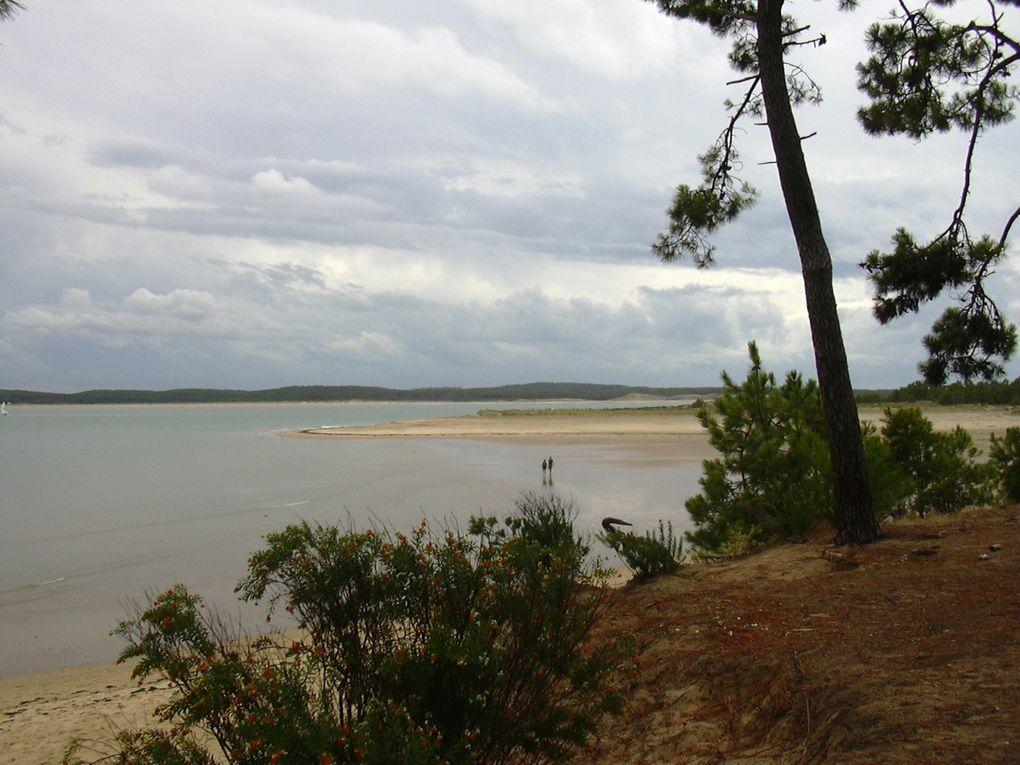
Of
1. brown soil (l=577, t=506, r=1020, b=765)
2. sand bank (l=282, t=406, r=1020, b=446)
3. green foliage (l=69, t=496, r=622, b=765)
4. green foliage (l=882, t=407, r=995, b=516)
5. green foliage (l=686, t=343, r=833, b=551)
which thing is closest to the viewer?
green foliage (l=69, t=496, r=622, b=765)

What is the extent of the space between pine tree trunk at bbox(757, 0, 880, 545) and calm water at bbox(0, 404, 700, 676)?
4192mm

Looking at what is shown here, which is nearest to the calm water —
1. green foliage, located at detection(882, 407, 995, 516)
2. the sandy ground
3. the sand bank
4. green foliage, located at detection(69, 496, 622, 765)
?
the sandy ground

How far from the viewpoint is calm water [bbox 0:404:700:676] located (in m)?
10.6

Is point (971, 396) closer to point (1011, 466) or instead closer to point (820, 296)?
point (1011, 466)

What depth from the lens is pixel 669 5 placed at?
33.7ft

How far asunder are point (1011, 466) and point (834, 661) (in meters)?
8.75

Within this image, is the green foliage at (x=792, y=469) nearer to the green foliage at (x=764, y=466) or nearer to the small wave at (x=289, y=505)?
the green foliage at (x=764, y=466)

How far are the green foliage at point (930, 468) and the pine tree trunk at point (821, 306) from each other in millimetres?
3579

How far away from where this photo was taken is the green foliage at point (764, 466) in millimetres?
9617

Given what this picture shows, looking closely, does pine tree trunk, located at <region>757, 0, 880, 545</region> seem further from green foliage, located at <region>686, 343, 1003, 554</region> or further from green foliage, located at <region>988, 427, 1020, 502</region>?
green foliage, located at <region>988, 427, 1020, 502</region>

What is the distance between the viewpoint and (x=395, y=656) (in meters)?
3.21

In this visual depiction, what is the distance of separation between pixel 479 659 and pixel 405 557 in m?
0.62

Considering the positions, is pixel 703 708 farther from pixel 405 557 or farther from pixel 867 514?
pixel 867 514

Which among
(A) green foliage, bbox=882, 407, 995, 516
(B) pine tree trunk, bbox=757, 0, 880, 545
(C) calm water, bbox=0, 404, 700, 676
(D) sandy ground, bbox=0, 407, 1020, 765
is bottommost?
(C) calm water, bbox=0, 404, 700, 676
